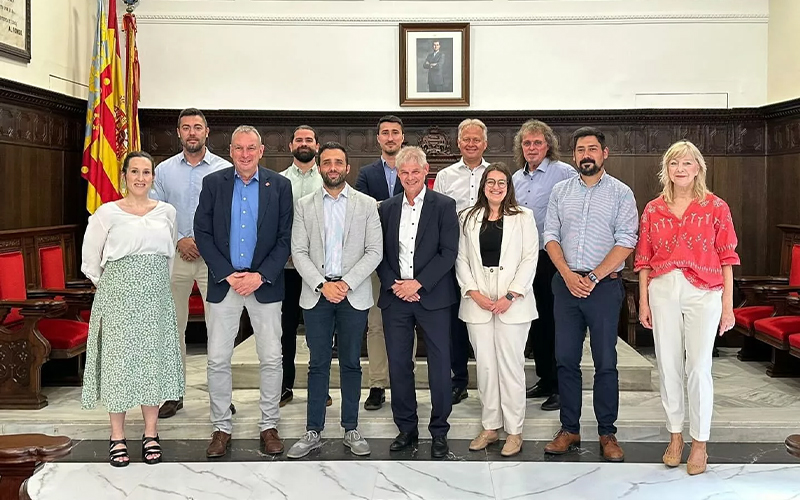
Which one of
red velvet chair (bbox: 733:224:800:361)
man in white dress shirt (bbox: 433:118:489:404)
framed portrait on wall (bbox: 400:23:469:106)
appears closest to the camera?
man in white dress shirt (bbox: 433:118:489:404)

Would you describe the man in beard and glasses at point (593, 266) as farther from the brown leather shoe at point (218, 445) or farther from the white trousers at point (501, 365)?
the brown leather shoe at point (218, 445)

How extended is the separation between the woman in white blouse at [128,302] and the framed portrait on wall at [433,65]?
142 inches

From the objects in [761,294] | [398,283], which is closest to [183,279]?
[398,283]

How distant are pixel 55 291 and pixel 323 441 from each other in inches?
92.3

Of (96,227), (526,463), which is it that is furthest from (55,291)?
(526,463)

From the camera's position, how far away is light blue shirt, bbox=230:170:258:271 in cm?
399

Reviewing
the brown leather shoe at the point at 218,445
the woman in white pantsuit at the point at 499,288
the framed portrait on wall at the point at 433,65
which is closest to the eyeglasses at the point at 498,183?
the woman in white pantsuit at the point at 499,288

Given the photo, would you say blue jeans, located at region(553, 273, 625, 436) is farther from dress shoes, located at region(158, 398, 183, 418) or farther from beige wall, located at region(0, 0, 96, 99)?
beige wall, located at region(0, 0, 96, 99)

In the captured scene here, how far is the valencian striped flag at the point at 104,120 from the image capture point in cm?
617

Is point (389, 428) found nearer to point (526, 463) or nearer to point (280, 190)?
point (526, 463)

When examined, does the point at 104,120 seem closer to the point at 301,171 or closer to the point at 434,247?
the point at 301,171

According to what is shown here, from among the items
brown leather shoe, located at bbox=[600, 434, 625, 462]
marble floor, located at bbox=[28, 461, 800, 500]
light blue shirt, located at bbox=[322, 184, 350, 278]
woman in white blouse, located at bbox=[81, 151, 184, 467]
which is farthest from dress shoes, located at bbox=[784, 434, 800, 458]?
woman in white blouse, located at bbox=[81, 151, 184, 467]

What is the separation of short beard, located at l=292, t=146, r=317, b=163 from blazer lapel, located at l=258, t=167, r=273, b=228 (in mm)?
486

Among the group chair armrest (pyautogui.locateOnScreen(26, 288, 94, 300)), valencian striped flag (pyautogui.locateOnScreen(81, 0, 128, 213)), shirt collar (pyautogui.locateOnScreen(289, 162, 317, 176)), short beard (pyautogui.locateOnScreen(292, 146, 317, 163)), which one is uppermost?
valencian striped flag (pyautogui.locateOnScreen(81, 0, 128, 213))
